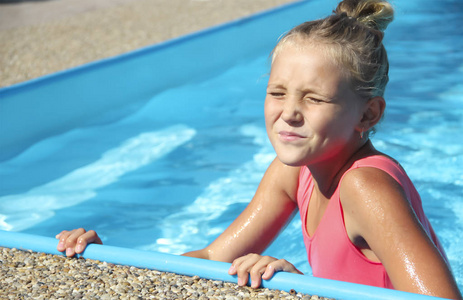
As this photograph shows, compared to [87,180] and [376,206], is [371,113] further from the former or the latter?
[87,180]

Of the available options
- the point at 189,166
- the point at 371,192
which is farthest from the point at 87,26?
the point at 371,192

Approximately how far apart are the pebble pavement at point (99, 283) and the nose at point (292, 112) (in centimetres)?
52

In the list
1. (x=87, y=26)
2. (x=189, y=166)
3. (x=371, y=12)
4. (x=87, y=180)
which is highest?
(x=87, y=26)

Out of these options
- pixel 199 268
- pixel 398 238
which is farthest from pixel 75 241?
pixel 398 238

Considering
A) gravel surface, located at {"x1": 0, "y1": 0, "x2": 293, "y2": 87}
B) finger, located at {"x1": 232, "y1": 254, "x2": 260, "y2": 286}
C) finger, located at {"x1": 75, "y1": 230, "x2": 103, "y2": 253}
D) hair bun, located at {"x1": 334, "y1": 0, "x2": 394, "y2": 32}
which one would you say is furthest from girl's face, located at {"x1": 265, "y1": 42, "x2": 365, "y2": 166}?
gravel surface, located at {"x1": 0, "y1": 0, "x2": 293, "y2": 87}

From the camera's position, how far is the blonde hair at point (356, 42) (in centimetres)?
200

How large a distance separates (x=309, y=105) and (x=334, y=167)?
0.85 ft

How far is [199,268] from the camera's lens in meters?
2.14

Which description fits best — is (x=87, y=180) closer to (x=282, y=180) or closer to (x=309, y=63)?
(x=282, y=180)

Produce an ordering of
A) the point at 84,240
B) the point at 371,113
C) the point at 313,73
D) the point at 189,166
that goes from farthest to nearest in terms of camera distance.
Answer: the point at 189,166 < the point at 84,240 < the point at 371,113 < the point at 313,73

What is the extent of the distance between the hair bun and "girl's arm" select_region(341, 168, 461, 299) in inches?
20.7

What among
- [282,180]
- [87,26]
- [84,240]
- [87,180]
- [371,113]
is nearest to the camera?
[371,113]

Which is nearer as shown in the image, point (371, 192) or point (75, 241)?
point (371, 192)

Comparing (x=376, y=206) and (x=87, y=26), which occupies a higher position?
(x=87, y=26)
